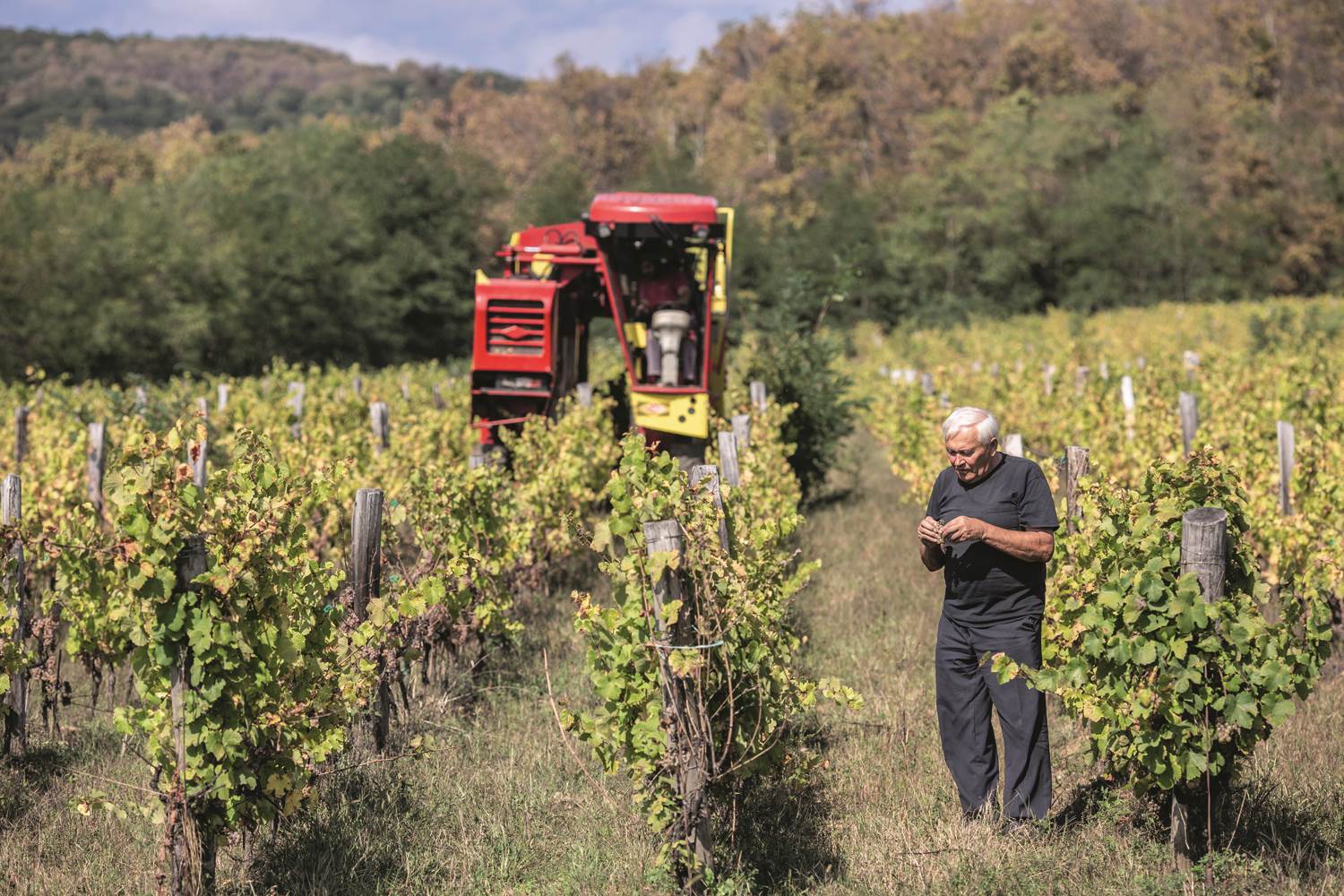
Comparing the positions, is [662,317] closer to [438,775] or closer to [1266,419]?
[1266,419]

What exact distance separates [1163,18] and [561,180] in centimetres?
3202

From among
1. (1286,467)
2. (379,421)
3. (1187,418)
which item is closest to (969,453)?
(1286,467)

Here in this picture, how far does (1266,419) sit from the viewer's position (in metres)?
8.88

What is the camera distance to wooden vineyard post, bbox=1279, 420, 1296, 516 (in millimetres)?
7500

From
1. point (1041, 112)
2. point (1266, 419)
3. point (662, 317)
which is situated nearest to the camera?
point (1266, 419)

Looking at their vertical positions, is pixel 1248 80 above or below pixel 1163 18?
below

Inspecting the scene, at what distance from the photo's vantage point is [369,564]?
199 inches

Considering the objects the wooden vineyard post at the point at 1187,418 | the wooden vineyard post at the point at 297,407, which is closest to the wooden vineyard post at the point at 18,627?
the wooden vineyard post at the point at 297,407

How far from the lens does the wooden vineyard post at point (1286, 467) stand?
7500 millimetres

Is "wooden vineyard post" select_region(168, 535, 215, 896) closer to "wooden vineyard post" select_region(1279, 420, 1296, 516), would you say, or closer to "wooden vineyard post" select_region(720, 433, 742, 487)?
"wooden vineyard post" select_region(720, 433, 742, 487)

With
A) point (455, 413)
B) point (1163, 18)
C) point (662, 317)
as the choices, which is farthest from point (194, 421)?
point (1163, 18)

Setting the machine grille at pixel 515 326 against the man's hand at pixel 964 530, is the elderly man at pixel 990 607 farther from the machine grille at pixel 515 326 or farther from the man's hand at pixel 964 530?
the machine grille at pixel 515 326

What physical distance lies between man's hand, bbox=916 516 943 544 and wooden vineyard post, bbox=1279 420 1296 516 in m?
4.51

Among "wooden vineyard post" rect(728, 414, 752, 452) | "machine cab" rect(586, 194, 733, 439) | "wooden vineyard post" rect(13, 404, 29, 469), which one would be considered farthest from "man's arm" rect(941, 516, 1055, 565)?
"wooden vineyard post" rect(13, 404, 29, 469)
